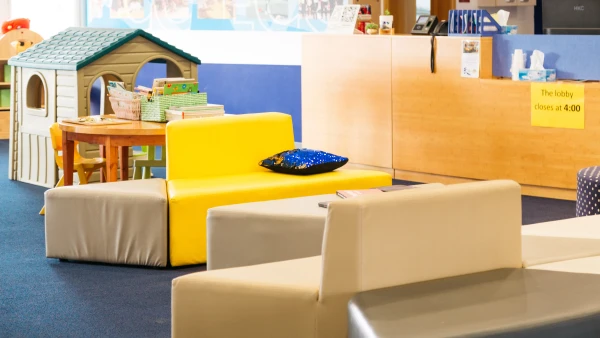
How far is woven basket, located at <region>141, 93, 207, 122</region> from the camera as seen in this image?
6859mm

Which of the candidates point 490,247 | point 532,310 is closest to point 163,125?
point 490,247

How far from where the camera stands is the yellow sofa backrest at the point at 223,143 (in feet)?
19.4

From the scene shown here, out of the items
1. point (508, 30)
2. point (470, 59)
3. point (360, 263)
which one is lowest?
point (360, 263)

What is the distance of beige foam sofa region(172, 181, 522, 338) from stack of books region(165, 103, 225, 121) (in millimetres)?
3264

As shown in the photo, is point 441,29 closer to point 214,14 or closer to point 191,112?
point 191,112

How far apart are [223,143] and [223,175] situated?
200 mm

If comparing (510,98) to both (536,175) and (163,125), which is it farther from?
(163,125)

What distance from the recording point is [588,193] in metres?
5.48

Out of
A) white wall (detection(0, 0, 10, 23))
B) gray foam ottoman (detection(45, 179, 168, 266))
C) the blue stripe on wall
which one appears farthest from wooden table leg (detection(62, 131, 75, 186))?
white wall (detection(0, 0, 10, 23))

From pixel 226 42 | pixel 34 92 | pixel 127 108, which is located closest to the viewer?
pixel 127 108

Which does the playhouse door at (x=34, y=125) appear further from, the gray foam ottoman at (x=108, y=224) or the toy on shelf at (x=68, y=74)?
the gray foam ottoman at (x=108, y=224)

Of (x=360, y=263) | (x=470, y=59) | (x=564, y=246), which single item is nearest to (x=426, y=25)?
(x=470, y=59)

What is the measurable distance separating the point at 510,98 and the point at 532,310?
475 centimetres

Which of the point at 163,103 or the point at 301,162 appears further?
the point at 163,103
